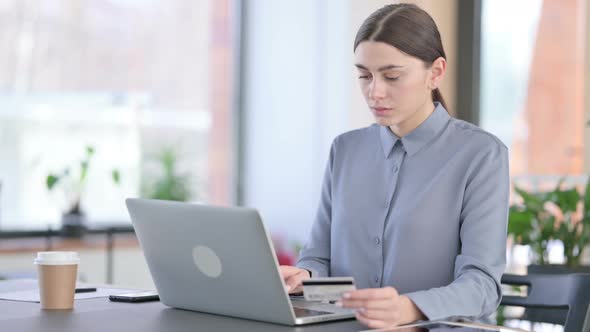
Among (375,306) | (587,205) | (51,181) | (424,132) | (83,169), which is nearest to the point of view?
(375,306)

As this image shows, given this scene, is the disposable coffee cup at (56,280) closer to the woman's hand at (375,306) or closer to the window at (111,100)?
the woman's hand at (375,306)

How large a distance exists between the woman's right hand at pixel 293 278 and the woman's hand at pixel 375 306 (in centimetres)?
33

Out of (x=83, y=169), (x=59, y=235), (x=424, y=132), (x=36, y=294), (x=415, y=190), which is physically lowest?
(x=59, y=235)

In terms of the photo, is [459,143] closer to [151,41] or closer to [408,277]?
[408,277]

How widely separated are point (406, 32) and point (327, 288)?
63cm

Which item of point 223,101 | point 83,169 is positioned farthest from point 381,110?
point 223,101

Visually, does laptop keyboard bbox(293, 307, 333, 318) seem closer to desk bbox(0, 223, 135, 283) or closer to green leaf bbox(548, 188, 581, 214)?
green leaf bbox(548, 188, 581, 214)

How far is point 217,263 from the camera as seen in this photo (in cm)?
179

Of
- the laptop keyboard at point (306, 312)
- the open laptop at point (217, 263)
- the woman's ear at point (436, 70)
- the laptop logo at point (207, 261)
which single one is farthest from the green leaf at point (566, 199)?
the laptop logo at point (207, 261)

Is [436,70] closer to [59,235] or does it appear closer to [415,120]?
[415,120]

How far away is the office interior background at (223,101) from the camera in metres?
4.68

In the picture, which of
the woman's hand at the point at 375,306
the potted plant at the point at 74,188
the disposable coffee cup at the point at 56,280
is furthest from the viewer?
the potted plant at the point at 74,188

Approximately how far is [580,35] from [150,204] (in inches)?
122

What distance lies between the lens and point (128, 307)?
2.00m
